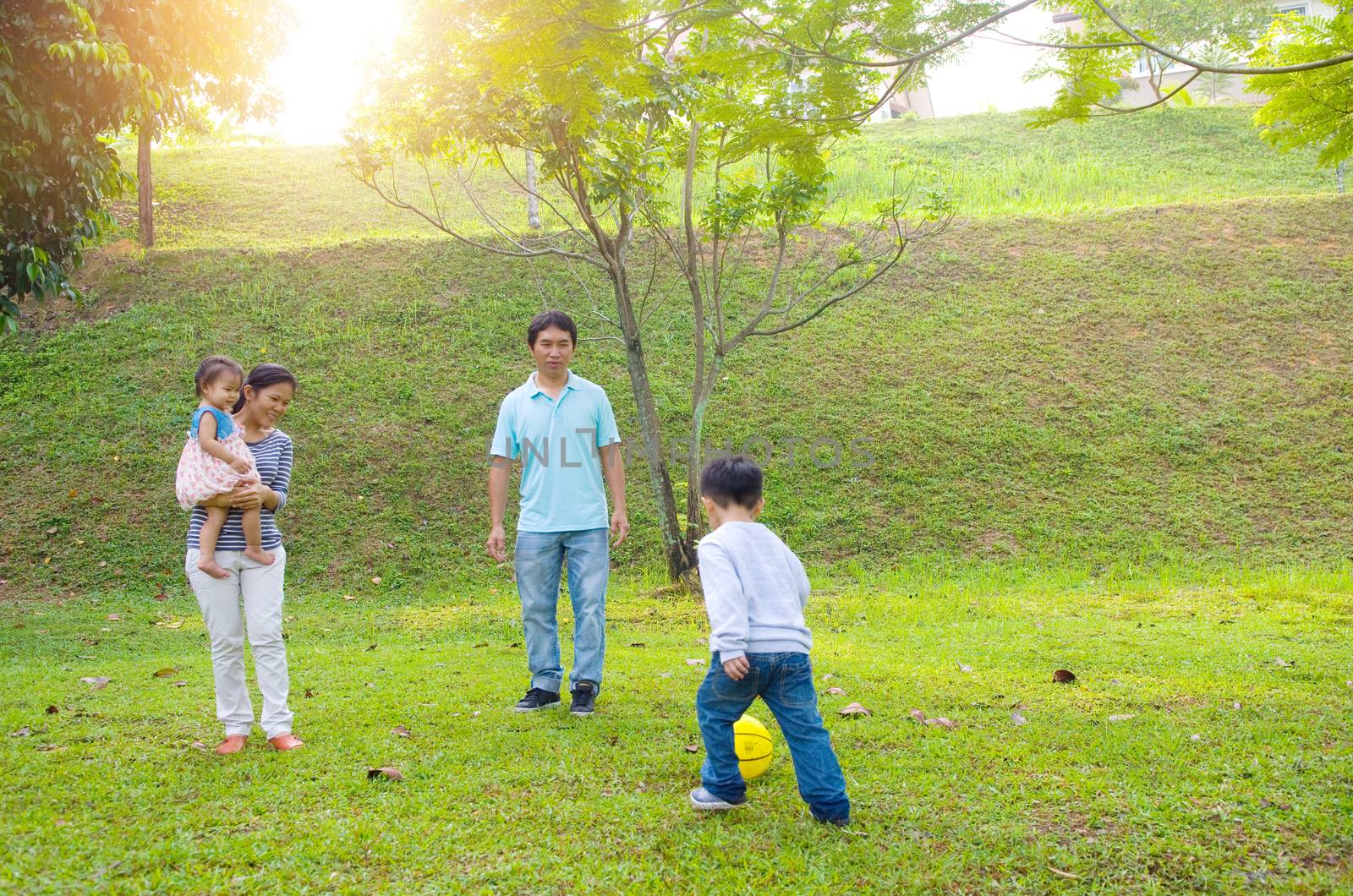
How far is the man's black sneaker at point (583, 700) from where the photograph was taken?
4570 millimetres

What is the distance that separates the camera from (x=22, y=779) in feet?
11.7

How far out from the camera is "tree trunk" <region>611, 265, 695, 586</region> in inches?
363

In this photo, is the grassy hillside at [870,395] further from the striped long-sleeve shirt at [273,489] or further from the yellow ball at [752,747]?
the yellow ball at [752,747]

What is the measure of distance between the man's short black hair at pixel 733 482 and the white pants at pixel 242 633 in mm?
1909

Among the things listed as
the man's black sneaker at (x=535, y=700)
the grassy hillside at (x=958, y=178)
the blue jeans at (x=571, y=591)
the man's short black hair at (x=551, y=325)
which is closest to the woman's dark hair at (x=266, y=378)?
the man's short black hair at (x=551, y=325)

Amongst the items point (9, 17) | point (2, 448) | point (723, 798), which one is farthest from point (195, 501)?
point (2, 448)

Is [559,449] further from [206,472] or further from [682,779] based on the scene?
[682,779]

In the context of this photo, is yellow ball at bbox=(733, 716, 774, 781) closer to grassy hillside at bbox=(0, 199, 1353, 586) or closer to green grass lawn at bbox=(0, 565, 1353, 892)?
green grass lawn at bbox=(0, 565, 1353, 892)

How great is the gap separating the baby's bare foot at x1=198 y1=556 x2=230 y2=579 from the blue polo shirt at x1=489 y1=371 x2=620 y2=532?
1.28m

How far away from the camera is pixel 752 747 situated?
12.1 feet

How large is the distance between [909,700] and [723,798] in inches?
75.4

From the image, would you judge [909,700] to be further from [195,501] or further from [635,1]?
[635,1]

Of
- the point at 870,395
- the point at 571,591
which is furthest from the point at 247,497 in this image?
the point at 870,395

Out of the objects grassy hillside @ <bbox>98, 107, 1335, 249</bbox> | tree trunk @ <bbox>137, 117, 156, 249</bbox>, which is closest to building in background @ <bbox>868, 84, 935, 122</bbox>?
grassy hillside @ <bbox>98, 107, 1335, 249</bbox>
